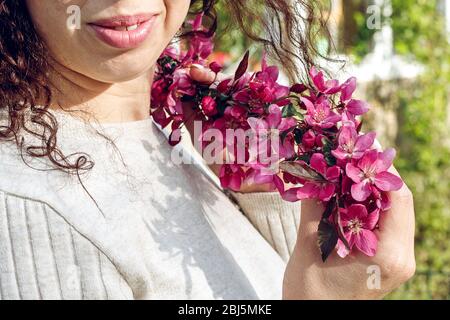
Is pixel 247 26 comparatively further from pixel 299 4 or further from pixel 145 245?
pixel 145 245

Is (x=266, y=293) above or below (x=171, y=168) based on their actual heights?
below

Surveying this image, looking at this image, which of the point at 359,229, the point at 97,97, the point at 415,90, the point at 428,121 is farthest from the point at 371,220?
the point at 415,90

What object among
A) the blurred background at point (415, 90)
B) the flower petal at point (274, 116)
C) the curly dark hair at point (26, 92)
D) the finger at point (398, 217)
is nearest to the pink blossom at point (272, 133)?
the flower petal at point (274, 116)

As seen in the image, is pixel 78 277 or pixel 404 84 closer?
pixel 78 277

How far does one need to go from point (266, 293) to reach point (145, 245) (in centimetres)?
34

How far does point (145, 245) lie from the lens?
142 centimetres

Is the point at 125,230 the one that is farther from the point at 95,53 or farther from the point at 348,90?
the point at 348,90

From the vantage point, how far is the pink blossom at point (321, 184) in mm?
1376

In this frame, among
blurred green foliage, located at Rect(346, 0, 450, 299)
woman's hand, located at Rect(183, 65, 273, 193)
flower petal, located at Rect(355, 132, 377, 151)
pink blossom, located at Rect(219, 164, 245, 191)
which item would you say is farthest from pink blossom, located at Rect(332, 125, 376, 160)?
blurred green foliage, located at Rect(346, 0, 450, 299)

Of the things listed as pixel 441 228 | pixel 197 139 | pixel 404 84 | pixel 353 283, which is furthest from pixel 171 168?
pixel 404 84

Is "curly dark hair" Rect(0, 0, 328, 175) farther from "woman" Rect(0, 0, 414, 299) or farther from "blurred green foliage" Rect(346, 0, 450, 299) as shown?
"blurred green foliage" Rect(346, 0, 450, 299)

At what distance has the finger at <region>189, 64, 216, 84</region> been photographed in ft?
5.74

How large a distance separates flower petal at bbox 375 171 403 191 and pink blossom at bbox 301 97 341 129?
0.14 m
